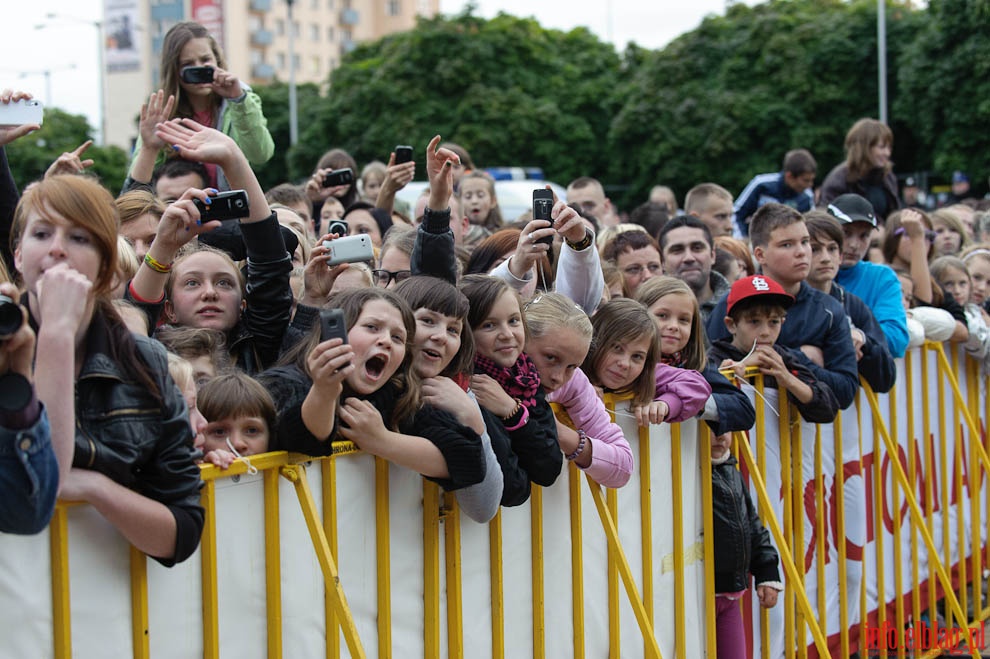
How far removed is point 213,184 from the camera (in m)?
5.62

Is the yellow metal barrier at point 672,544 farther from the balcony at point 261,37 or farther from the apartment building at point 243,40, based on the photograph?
the balcony at point 261,37

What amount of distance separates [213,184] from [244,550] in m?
2.77

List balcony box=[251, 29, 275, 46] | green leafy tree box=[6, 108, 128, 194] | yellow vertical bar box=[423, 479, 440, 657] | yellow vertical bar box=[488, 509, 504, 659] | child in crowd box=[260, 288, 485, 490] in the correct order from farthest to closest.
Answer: balcony box=[251, 29, 275, 46] → green leafy tree box=[6, 108, 128, 194] → yellow vertical bar box=[488, 509, 504, 659] → yellow vertical bar box=[423, 479, 440, 657] → child in crowd box=[260, 288, 485, 490]

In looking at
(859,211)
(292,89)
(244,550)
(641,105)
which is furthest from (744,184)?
(244,550)

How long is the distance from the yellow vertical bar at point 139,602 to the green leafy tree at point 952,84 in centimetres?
2963

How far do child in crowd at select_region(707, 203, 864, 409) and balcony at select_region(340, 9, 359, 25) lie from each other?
286 feet

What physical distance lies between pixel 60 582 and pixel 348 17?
90.3 meters

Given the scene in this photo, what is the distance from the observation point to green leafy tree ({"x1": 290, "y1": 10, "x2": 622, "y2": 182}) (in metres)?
39.4

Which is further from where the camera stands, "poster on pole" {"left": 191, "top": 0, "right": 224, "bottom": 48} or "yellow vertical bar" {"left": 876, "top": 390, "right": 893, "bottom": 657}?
"poster on pole" {"left": 191, "top": 0, "right": 224, "bottom": 48}

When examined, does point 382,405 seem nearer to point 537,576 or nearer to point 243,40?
point 537,576

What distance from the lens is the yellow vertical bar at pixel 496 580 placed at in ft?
13.0

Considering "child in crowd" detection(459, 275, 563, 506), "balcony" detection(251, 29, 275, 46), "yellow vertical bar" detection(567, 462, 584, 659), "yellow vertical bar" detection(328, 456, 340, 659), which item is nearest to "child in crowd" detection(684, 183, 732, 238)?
"yellow vertical bar" detection(567, 462, 584, 659)

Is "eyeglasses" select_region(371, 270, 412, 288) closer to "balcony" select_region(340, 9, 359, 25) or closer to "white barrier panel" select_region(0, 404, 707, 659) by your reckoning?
"white barrier panel" select_region(0, 404, 707, 659)

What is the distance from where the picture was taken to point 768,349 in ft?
17.8
